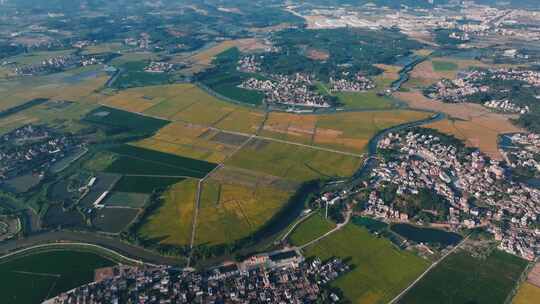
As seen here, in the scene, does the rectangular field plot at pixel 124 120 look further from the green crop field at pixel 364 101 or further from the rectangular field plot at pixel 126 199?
the green crop field at pixel 364 101

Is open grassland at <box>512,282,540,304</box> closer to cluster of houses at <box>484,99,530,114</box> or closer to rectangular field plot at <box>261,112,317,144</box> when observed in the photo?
rectangular field plot at <box>261,112,317,144</box>

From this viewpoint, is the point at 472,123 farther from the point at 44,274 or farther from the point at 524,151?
the point at 44,274

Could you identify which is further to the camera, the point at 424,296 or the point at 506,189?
the point at 506,189

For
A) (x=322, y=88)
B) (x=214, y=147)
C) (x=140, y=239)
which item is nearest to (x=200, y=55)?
(x=322, y=88)

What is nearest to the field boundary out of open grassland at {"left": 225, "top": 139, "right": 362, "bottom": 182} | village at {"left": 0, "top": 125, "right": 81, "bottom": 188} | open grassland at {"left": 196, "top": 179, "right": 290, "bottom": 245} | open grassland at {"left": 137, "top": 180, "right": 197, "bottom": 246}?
open grassland at {"left": 137, "top": 180, "right": 197, "bottom": 246}

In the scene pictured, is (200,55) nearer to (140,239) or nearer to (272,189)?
(272,189)
